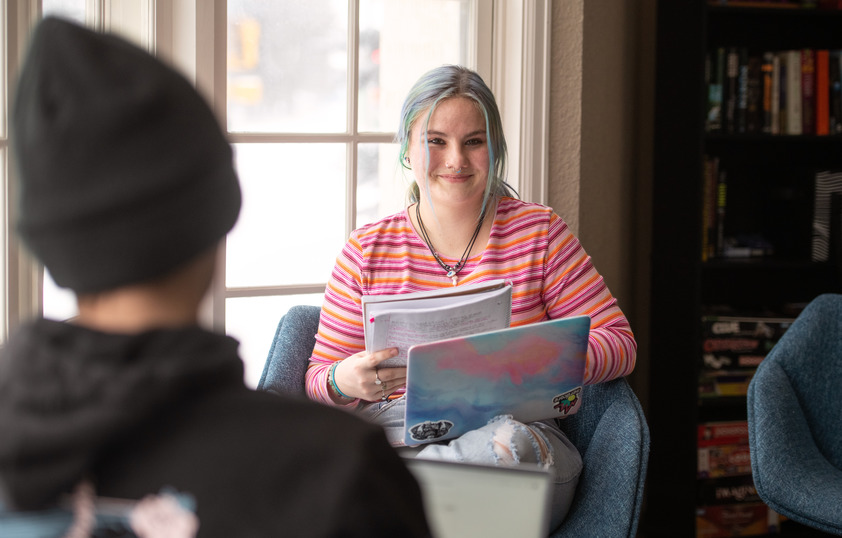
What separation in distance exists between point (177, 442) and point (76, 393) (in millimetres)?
73

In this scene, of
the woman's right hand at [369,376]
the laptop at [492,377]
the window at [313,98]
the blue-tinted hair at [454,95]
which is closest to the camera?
the laptop at [492,377]

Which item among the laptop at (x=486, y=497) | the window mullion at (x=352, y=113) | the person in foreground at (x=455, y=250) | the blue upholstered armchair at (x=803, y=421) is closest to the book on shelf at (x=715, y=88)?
the blue upholstered armchair at (x=803, y=421)

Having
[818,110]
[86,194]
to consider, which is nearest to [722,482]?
[818,110]

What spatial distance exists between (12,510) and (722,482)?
2.39m

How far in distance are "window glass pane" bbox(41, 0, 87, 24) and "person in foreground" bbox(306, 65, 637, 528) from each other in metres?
0.75

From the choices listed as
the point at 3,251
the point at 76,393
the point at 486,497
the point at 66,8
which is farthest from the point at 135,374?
the point at 66,8

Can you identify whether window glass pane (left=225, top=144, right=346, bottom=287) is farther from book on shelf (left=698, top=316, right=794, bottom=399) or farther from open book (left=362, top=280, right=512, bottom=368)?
book on shelf (left=698, top=316, right=794, bottom=399)

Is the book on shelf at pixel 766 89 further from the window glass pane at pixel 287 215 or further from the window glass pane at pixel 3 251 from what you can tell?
the window glass pane at pixel 3 251

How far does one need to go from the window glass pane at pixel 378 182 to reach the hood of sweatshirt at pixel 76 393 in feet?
5.47

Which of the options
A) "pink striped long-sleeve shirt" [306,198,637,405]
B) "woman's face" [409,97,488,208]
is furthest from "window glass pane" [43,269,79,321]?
"woman's face" [409,97,488,208]

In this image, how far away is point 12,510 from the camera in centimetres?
58

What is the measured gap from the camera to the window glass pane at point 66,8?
5.86 feet

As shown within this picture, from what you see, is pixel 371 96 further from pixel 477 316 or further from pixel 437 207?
pixel 477 316

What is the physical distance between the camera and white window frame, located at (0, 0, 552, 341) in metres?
1.79
